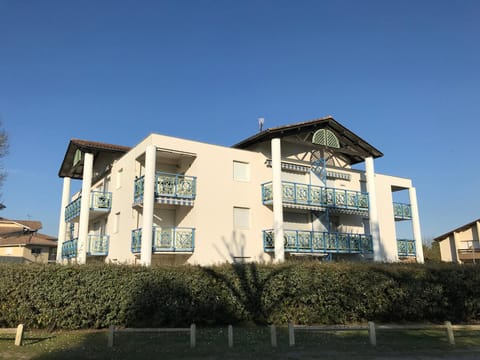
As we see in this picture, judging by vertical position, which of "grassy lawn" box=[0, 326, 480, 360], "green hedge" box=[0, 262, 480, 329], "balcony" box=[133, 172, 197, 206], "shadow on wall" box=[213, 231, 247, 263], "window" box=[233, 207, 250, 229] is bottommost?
"grassy lawn" box=[0, 326, 480, 360]

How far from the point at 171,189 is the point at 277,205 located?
5670 millimetres

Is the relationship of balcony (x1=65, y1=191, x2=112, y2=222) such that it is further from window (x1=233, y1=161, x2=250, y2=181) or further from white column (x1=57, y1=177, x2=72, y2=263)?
window (x1=233, y1=161, x2=250, y2=181)

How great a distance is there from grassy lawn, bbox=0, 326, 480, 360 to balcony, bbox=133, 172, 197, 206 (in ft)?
26.1

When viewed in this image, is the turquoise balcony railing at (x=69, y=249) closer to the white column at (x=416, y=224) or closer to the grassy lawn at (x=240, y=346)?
the grassy lawn at (x=240, y=346)

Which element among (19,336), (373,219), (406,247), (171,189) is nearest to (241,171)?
(171,189)

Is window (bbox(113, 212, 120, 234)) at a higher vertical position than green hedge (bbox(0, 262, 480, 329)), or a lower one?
higher

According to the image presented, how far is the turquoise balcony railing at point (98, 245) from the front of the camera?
23391mm

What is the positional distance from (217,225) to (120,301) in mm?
8148

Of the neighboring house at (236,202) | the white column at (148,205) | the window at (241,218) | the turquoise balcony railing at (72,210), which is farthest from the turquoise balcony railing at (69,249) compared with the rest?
the window at (241,218)

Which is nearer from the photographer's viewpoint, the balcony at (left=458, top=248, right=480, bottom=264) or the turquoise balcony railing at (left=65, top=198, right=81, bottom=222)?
the turquoise balcony railing at (left=65, top=198, right=81, bottom=222)

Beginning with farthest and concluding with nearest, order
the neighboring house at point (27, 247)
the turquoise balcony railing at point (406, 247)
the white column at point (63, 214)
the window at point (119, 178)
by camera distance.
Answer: the neighboring house at point (27, 247)
the white column at point (63, 214)
the turquoise balcony railing at point (406, 247)
the window at point (119, 178)

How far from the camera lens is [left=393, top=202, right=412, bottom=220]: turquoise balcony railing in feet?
92.2

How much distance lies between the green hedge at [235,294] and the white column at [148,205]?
458 cm

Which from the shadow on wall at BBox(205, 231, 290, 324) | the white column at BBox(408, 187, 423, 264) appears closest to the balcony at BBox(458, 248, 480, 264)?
the white column at BBox(408, 187, 423, 264)
